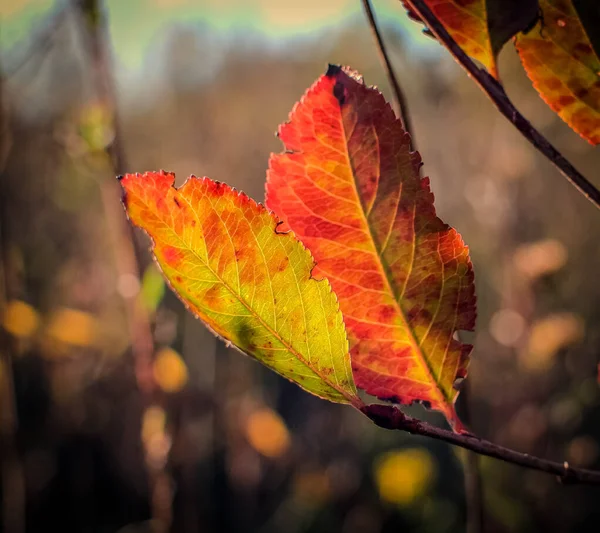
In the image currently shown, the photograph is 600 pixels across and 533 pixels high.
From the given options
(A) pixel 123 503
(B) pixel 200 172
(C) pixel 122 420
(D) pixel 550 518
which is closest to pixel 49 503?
(A) pixel 123 503

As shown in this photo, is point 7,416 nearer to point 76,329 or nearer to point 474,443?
point 76,329

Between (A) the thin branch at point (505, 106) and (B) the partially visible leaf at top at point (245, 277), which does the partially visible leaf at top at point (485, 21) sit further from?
(B) the partially visible leaf at top at point (245, 277)

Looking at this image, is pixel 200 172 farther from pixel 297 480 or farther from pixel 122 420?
pixel 297 480

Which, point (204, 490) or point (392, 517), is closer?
point (392, 517)

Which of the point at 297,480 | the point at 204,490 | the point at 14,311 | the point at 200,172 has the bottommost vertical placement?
the point at 297,480

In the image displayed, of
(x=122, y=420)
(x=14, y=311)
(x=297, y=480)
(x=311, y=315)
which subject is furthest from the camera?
(x=122, y=420)
